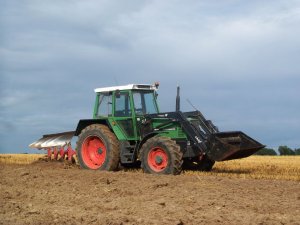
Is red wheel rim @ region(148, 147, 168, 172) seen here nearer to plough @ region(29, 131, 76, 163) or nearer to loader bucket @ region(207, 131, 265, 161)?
loader bucket @ region(207, 131, 265, 161)

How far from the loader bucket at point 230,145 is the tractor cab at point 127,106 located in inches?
85.5

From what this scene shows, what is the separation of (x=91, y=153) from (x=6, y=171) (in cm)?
228

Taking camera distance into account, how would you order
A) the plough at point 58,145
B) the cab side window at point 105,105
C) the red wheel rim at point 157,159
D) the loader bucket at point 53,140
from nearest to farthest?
the red wheel rim at point 157,159 → the cab side window at point 105,105 → the plough at point 58,145 → the loader bucket at point 53,140

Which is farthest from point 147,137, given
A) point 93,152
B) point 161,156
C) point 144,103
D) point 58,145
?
point 58,145

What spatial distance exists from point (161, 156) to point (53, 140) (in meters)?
5.63

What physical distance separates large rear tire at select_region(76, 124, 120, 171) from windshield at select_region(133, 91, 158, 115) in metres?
0.98

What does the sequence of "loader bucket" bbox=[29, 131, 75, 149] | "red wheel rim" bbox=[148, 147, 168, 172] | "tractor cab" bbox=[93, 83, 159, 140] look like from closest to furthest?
"red wheel rim" bbox=[148, 147, 168, 172], "tractor cab" bbox=[93, 83, 159, 140], "loader bucket" bbox=[29, 131, 75, 149]

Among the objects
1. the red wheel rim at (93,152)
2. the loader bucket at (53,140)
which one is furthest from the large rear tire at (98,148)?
the loader bucket at (53,140)

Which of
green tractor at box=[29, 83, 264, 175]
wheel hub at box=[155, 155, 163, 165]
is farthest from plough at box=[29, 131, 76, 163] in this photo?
wheel hub at box=[155, 155, 163, 165]

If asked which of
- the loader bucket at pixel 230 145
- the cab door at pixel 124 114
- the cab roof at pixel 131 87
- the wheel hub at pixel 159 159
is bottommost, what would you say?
the wheel hub at pixel 159 159

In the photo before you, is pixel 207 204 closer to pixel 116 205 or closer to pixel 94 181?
pixel 116 205

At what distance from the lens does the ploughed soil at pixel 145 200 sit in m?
7.25

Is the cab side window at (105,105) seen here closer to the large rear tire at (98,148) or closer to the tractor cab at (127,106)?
the tractor cab at (127,106)

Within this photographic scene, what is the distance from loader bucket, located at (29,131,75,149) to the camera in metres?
16.7
